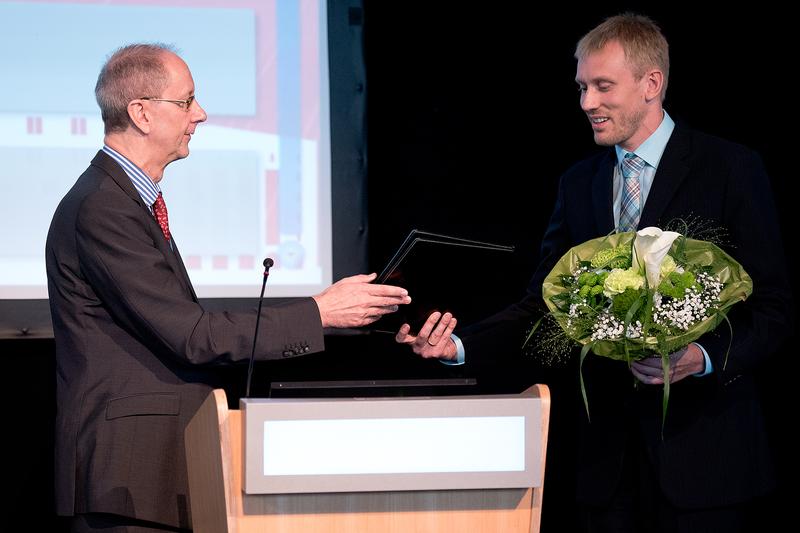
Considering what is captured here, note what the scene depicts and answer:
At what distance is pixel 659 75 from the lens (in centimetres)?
304

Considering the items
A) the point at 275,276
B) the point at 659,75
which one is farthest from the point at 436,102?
the point at 659,75

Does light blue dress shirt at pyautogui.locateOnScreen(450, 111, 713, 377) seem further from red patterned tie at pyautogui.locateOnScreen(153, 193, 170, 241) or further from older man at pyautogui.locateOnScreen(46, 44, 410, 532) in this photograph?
red patterned tie at pyautogui.locateOnScreen(153, 193, 170, 241)

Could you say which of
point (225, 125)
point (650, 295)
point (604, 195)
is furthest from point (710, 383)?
point (225, 125)

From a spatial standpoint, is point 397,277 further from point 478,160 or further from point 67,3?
point 67,3

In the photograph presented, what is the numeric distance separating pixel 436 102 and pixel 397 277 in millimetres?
1542

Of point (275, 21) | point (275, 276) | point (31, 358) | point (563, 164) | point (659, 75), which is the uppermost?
point (275, 21)

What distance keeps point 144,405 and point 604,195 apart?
142 centimetres

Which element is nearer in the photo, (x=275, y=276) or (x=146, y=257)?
(x=146, y=257)

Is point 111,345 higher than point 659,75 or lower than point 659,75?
lower

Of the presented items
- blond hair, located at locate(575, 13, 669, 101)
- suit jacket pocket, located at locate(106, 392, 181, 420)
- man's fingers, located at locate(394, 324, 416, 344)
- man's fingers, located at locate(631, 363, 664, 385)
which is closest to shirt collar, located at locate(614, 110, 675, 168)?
blond hair, located at locate(575, 13, 669, 101)

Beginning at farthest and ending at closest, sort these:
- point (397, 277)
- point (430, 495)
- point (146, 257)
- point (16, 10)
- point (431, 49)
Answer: point (431, 49) → point (16, 10) → point (397, 277) → point (146, 257) → point (430, 495)

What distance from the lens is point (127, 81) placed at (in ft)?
8.89

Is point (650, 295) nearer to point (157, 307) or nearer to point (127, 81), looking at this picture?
point (157, 307)

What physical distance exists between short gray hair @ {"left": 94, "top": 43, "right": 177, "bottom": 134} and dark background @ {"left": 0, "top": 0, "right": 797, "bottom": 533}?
4.52ft
